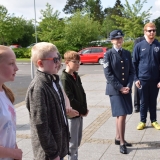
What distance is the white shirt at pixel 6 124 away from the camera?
2127 millimetres

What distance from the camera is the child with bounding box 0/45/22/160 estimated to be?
212cm

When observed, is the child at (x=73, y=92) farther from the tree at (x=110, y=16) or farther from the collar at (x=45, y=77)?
the tree at (x=110, y=16)

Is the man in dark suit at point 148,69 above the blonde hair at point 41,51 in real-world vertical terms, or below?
below

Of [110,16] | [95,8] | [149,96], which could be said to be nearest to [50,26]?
[149,96]

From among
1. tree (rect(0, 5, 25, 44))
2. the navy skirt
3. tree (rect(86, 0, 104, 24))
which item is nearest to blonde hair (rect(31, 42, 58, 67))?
the navy skirt

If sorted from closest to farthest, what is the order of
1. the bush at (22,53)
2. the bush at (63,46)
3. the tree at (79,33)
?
1. the bush at (63,46)
2. the tree at (79,33)
3. the bush at (22,53)

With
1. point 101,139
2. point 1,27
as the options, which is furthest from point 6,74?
point 1,27

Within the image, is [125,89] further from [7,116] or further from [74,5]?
[74,5]

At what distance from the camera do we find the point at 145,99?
5.90 meters

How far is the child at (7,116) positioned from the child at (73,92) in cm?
155

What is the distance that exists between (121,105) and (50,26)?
31.5m

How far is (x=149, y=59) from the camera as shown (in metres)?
5.72

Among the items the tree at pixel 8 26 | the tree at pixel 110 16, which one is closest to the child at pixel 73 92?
the tree at pixel 8 26

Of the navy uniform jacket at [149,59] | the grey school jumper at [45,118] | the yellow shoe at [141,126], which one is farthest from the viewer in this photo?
the yellow shoe at [141,126]
